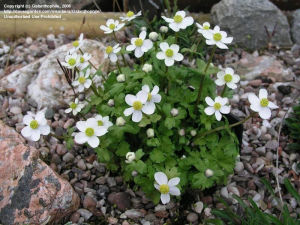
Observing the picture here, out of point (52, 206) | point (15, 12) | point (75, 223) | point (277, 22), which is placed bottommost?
point (75, 223)

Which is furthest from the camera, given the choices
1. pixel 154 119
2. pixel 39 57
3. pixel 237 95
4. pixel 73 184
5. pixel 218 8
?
pixel 218 8

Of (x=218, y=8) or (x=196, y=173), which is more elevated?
(x=218, y=8)

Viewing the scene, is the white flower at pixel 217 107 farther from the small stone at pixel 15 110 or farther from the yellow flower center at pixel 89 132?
the small stone at pixel 15 110

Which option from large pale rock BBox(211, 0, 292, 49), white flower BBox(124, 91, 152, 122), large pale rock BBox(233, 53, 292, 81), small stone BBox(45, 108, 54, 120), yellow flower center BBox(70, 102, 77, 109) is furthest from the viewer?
large pale rock BBox(211, 0, 292, 49)

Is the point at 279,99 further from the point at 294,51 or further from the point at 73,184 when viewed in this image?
the point at 73,184

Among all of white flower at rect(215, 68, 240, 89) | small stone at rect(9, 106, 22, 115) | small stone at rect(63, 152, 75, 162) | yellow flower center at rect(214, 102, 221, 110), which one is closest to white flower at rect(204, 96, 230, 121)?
yellow flower center at rect(214, 102, 221, 110)

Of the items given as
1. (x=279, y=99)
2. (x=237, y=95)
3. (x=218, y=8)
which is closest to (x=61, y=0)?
(x=218, y=8)

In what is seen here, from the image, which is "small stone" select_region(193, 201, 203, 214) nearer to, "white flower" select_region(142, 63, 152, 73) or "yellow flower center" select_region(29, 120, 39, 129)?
"white flower" select_region(142, 63, 152, 73)
